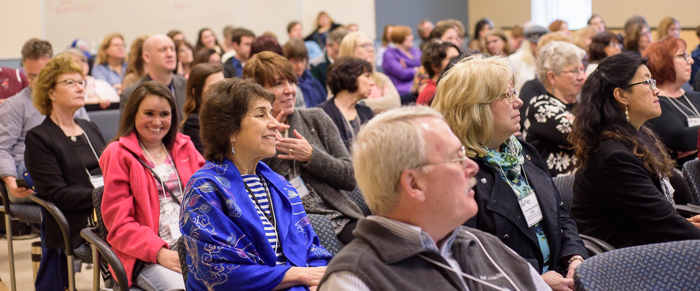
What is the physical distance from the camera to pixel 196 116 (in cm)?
335

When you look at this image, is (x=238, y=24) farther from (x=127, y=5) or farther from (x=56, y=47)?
(x=56, y=47)

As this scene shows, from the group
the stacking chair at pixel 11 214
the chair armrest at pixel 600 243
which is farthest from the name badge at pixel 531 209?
the stacking chair at pixel 11 214

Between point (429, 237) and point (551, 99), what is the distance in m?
2.52

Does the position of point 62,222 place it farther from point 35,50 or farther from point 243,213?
point 35,50

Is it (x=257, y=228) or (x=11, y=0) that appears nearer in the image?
(x=257, y=228)

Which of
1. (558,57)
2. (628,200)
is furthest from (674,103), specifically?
(628,200)

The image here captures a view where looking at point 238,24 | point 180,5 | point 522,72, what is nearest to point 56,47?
point 180,5

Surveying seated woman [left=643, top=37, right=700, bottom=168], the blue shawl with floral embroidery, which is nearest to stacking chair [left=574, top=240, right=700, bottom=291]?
the blue shawl with floral embroidery

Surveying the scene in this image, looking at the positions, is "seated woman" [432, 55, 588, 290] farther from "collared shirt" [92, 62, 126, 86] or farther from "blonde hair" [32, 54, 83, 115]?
"collared shirt" [92, 62, 126, 86]

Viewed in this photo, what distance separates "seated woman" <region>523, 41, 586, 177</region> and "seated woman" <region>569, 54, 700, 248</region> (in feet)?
2.91

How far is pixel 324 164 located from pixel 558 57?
1696mm

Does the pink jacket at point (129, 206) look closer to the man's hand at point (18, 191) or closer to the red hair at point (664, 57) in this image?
the man's hand at point (18, 191)

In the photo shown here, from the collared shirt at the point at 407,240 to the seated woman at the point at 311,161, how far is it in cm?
141

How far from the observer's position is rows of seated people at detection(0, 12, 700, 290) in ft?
4.48
